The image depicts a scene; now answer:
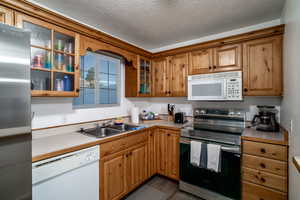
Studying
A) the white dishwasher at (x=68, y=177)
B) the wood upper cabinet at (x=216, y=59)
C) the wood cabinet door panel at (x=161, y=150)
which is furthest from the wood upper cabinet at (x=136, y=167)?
the wood upper cabinet at (x=216, y=59)

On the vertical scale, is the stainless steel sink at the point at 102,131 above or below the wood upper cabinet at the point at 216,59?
below

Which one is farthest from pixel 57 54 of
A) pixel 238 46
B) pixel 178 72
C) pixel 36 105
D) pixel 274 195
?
pixel 274 195

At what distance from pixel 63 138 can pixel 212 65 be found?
221 centimetres

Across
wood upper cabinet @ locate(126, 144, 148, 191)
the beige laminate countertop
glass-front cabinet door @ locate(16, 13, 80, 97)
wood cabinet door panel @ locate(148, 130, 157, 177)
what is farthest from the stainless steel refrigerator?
wood cabinet door panel @ locate(148, 130, 157, 177)

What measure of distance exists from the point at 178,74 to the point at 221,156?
4.72 feet

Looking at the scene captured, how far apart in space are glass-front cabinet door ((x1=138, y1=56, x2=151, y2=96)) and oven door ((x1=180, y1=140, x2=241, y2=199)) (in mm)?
1191

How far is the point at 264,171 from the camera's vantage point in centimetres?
154

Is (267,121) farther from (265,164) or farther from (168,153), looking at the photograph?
(168,153)

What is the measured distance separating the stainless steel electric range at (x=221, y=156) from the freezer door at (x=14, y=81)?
1.75 m

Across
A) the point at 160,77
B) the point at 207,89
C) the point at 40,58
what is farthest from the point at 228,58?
the point at 40,58

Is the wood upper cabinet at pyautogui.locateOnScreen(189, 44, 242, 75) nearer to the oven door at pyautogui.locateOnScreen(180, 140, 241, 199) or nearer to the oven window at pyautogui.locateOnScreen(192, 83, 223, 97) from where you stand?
the oven window at pyautogui.locateOnScreen(192, 83, 223, 97)

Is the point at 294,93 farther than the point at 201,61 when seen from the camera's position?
No

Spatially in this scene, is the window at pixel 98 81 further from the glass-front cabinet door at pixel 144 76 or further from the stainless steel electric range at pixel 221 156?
the stainless steel electric range at pixel 221 156

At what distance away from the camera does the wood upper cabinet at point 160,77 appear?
272 cm
